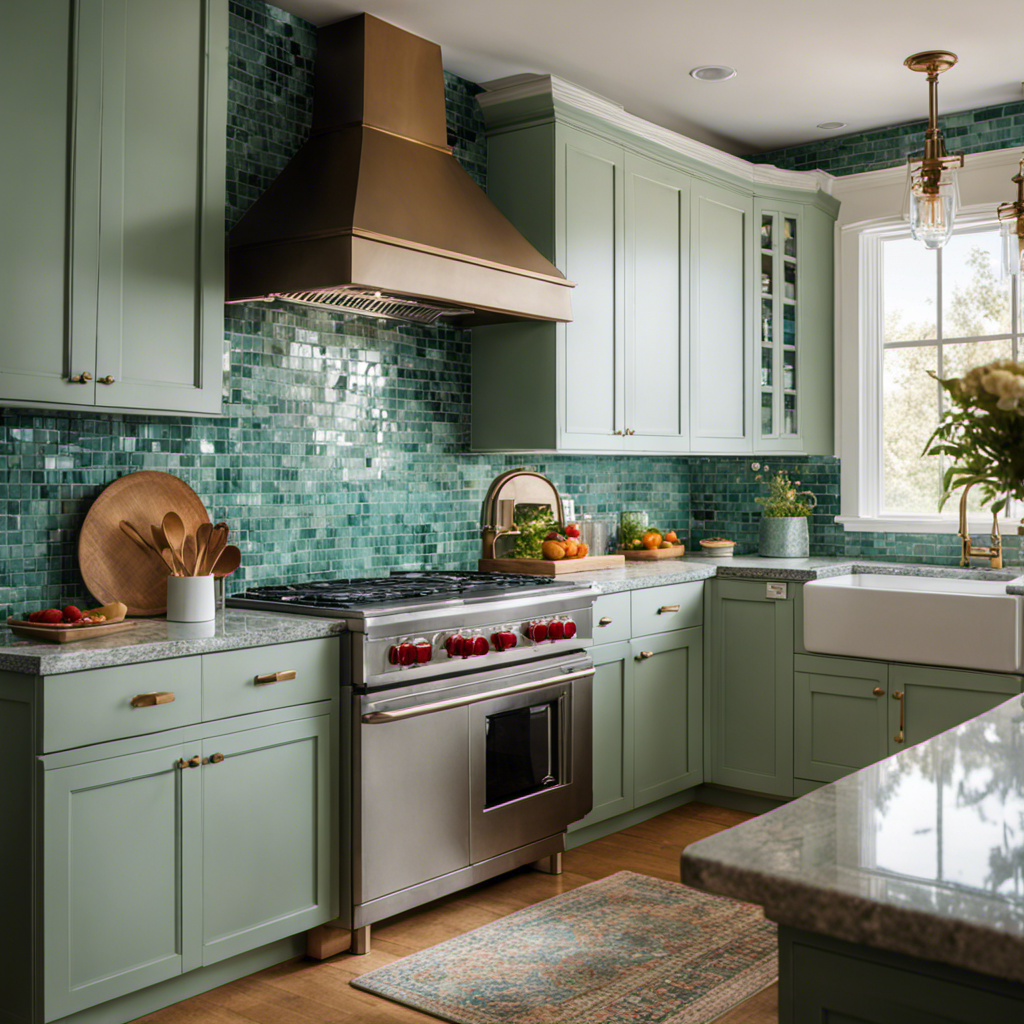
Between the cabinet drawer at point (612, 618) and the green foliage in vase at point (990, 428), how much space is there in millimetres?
2370

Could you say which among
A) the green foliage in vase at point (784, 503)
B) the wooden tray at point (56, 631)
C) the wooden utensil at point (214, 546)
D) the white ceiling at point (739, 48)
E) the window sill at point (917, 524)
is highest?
the white ceiling at point (739, 48)

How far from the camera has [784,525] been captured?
480 centimetres

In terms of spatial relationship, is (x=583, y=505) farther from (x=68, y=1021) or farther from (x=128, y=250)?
(x=68, y=1021)

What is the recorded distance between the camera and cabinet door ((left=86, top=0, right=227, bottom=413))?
2.65 m

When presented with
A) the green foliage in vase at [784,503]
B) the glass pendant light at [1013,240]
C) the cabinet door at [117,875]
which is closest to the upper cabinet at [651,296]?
the green foliage in vase at [784,503]

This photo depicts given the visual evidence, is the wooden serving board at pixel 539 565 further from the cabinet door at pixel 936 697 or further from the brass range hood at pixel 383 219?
the cabinet door at pixel 936 697

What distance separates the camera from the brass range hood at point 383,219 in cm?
297

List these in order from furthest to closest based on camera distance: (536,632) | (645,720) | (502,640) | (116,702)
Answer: (645,720) < (536,632) < (502,640) < (116,702)

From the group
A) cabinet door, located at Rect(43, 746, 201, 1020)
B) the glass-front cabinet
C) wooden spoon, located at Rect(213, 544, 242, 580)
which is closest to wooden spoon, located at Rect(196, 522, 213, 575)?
wooden spoon, located at Rect(213, 544, 242, 580)

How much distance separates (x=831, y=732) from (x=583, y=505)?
53.6 inches

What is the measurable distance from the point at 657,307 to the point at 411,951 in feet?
8.40

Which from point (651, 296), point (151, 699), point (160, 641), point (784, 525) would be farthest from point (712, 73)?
point (151, 699)

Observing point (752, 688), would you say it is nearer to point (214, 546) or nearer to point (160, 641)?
point (214, 546)

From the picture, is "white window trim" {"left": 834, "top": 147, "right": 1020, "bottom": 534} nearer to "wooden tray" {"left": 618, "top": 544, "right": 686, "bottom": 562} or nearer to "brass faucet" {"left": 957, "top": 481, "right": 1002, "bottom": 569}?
"brass faucet" {"left": 957, "top": 481, "right": 1002, "bottom": 569}
